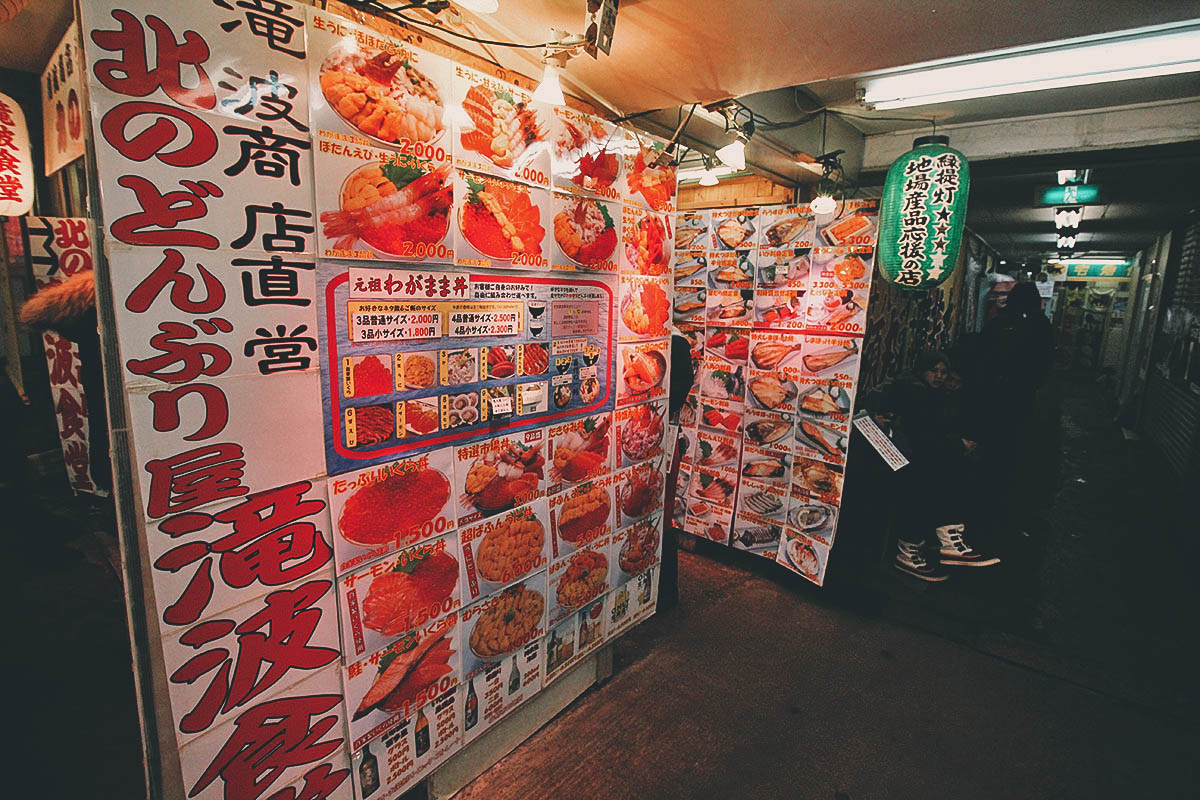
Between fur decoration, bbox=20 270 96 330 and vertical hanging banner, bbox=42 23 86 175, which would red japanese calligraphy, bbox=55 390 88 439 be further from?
fur decoration, bbox=20 270 96 330

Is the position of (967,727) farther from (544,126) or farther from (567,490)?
(544,126)

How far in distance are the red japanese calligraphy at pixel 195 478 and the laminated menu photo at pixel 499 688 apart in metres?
1.75

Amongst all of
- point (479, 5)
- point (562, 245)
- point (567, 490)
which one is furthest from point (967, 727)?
point (479, 5)

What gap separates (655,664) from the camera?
172 inches

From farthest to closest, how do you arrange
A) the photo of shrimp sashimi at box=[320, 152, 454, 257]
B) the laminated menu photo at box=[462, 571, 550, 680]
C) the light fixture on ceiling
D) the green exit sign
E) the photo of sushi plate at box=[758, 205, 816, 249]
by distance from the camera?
the light fixture on ceiling < the green exit sign < the photo of sushi plate at box=[758, 205, 816, 249] < the laminated menu photo at box=[462, 571, 550, 680] < the photo of shrimp sashimi at box=[320, 152, 454, 257]

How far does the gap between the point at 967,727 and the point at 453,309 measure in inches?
172

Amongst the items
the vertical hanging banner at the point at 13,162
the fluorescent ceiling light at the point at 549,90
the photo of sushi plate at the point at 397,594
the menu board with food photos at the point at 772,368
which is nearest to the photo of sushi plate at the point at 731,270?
the menu board with food photos at the point at 772,368

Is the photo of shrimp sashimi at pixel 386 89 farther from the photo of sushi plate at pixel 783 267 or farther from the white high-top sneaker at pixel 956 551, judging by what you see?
the white high-top sneaker at pixel 956 551

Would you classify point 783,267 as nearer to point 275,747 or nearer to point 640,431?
point 640,431

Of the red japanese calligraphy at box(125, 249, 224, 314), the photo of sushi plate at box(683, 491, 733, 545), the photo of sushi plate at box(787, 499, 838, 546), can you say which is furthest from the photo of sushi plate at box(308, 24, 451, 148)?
the photo of sushi plate at box(683, 491, 733, 545)

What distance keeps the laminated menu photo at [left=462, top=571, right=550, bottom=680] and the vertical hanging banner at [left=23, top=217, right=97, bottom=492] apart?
4219 millimetres

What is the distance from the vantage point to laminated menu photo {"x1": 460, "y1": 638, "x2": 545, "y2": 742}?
3.09 meters

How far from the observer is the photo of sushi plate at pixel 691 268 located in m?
5.73

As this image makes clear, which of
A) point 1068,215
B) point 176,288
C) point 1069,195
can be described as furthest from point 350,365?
point 1068,215
